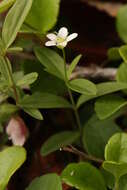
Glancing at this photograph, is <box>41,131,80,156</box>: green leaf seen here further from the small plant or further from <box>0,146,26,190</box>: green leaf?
<box>0,146,26,190</box>: green leaf

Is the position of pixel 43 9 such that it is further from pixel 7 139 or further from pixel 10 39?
pixel 7 139

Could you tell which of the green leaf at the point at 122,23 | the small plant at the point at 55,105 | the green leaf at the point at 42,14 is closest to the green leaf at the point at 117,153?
the small plant at the point at 55,105

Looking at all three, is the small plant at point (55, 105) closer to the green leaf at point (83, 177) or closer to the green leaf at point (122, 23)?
the green leaf at point (83, 177)

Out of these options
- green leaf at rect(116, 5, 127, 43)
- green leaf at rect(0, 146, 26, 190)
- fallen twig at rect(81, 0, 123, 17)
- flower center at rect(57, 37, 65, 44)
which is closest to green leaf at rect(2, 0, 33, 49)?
flower center at rect(57, 37, 65, 44)

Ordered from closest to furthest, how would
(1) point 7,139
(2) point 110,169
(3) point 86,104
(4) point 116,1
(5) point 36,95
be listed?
(2) point 110,169
(5) point 36,95
(1) point 7,139
(3) point 86,104
(4) point 116,1

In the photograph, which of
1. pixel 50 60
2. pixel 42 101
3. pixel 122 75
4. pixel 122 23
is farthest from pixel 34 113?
pixel 122 23

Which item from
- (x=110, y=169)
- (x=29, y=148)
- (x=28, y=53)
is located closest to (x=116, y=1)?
(x=28, y=53)

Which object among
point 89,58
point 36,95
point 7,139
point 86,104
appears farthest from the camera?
point 89,58
